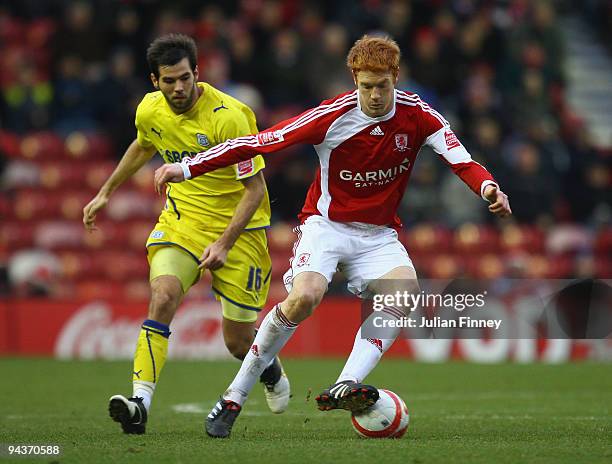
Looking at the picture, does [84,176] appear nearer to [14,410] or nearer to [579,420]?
[14,410]

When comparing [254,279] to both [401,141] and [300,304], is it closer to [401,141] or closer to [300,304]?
[300,304]

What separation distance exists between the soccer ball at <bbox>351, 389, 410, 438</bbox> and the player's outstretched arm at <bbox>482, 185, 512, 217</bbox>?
129 cm

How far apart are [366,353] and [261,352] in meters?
0.67

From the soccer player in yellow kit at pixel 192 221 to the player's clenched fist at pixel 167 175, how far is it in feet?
1.93

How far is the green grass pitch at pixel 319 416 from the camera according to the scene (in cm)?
633

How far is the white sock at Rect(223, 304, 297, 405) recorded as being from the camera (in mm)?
7371

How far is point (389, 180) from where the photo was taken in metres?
7.52

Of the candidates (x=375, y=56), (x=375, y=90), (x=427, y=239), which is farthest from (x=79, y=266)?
(x=375, y=56)

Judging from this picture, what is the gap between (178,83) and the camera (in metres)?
7.66

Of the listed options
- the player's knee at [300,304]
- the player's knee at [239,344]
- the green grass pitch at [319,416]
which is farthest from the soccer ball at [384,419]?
the player's knee at [239,344]

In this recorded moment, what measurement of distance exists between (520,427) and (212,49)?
36.4 feet

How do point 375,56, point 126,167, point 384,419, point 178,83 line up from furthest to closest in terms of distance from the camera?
1. point 126,167
2. point 178,83
3. point 384,419
4. point 375,56

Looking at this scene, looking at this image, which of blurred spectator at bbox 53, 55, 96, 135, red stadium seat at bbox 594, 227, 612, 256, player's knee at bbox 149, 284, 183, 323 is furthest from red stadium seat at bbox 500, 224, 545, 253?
player's knee at bbox 149, 284, 183, 323

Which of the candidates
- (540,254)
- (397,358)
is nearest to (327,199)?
(397,358)
